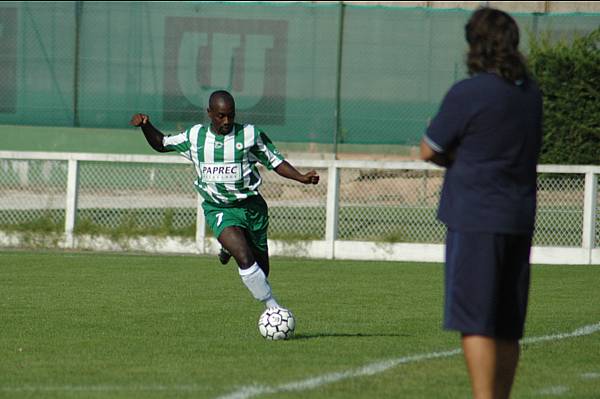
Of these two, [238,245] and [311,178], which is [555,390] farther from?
[238,245]

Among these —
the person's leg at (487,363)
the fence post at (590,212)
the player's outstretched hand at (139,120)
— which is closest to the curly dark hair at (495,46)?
the person's leg at (487,363)

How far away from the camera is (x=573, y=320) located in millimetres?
11531

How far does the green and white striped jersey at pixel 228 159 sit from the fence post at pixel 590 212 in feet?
27.4

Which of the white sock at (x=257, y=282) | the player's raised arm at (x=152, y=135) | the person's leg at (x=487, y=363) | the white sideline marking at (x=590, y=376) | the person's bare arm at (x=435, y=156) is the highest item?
the person's bare arm at (x=435, y=156)

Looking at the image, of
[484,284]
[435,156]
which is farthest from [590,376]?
[435,156]

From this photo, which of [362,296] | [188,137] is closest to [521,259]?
[188,137]

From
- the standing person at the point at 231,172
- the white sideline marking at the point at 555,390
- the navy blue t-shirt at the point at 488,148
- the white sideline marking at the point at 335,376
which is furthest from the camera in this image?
the standing person at the point at 231,172

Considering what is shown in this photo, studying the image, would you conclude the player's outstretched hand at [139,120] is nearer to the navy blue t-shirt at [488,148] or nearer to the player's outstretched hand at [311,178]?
the player's outstretched hand at [311,178]

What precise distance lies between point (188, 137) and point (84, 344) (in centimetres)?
208

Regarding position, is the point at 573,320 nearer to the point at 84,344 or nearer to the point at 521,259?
the point at 84,344

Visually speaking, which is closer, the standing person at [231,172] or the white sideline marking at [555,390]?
the white sideline marking at [555,390]

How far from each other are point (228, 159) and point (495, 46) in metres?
4.59

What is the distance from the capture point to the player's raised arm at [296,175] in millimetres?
10141

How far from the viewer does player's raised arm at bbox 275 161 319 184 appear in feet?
33.3
